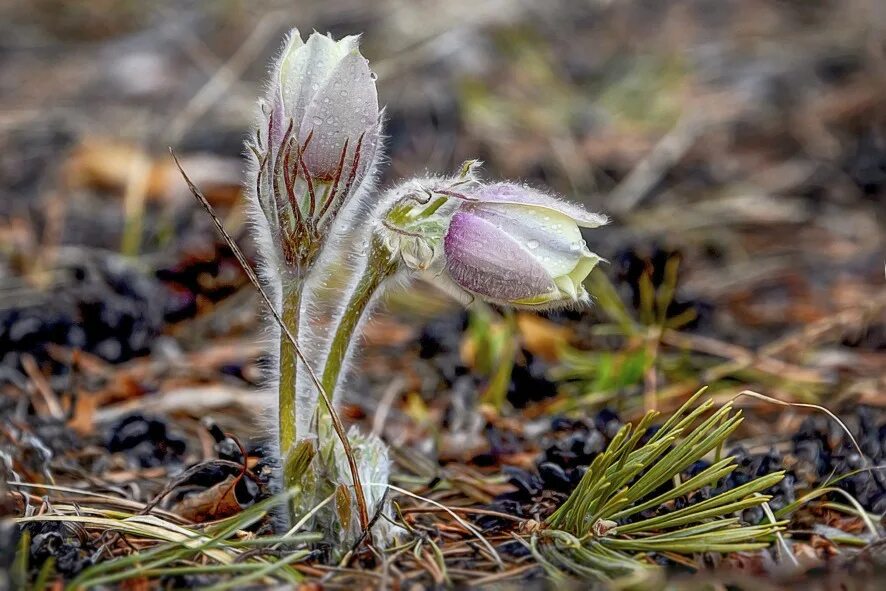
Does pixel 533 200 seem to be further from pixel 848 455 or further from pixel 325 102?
pixel 848 455

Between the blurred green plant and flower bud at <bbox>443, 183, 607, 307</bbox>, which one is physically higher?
flower bud at <bbox>443, 183, 607, 307</bbox>

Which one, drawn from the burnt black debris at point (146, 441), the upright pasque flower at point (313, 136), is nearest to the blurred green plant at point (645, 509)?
the upright pasque flower at point (313, 136)

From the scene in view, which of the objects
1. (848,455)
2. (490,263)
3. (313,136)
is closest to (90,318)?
(313,136)

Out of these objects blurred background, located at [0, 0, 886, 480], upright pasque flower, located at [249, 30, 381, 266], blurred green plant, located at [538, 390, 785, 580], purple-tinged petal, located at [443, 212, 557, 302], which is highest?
upright pasque flower, located at [249, 30, 381, 266]

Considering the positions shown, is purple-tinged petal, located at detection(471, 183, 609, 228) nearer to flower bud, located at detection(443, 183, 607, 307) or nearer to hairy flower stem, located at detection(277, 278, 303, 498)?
flower bud, located at detection(443, 183, 607, 307)

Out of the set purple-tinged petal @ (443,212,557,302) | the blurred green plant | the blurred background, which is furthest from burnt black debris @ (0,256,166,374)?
Answer: the blurred green plant

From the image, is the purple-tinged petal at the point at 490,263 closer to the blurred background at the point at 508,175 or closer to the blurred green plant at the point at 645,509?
the blurred green plant at the point at 645,509
